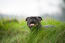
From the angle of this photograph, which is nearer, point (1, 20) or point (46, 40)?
point (46, 40)

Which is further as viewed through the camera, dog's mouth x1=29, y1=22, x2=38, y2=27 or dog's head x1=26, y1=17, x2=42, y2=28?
dog's head x1=26, y1=17, x2=42, y2=28

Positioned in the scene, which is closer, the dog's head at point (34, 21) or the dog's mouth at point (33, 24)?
the dog's mouth at point (33, 24)

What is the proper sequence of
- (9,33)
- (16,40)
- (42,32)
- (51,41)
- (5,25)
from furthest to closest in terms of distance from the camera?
(5,25) → (9,33) → (16,40) → (42,32) → (51,41)

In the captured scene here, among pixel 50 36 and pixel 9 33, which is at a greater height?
pixel 50 36

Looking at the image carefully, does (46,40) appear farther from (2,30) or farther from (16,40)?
(2,30)

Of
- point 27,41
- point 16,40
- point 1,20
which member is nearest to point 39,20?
point 16,40

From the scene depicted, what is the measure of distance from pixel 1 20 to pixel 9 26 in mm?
394

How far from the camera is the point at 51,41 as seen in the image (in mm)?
3955

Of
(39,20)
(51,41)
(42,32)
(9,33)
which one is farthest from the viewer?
(9,33)

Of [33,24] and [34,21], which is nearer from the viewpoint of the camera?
[33,24]

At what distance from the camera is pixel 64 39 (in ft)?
13.2

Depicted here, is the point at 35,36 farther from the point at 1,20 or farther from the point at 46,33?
the point at 1,20

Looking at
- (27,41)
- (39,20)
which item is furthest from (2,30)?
(27,41)

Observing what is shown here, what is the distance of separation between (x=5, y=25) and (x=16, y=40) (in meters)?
1.54
